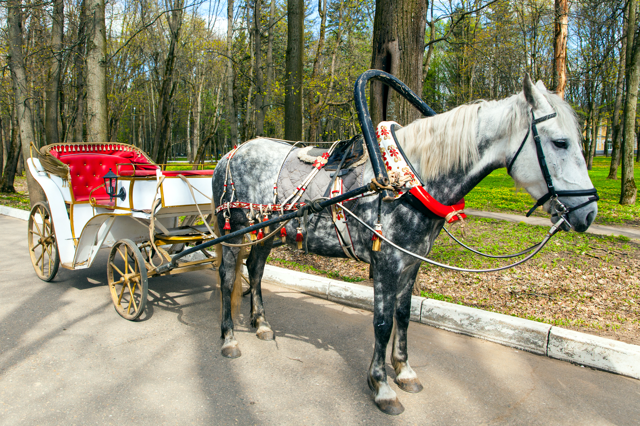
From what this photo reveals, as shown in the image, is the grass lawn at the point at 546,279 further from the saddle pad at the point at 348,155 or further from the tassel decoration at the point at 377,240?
the saddle pad at the point at 348,155

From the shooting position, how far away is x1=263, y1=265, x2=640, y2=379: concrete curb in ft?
10.5

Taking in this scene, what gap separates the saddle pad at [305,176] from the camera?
298cm

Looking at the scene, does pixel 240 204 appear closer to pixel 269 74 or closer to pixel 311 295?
pixel 311 295

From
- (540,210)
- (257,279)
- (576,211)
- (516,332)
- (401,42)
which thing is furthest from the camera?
(540,210)

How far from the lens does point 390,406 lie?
8.91 ft

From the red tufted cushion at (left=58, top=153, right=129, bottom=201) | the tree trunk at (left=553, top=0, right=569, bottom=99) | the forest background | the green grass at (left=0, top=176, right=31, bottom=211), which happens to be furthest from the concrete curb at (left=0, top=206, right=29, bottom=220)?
the tree trunk at (left=553, top=0, right=569, bottom=99)

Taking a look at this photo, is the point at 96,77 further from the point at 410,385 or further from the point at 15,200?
the point at 15,200

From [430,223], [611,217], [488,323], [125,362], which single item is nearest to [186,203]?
[125,362]

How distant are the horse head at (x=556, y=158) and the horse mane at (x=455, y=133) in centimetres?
1

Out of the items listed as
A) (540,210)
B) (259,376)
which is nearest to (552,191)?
(259,376)

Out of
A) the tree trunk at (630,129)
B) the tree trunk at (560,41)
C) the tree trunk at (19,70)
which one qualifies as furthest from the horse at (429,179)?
the tree trunk at (19,70)

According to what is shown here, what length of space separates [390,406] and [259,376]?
3.50ft

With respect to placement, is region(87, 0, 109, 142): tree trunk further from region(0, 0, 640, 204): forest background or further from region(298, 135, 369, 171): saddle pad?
region(298, 135, 369, 171): saddle pad

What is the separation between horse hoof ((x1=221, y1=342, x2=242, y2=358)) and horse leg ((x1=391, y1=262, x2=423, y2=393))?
1.36 m
